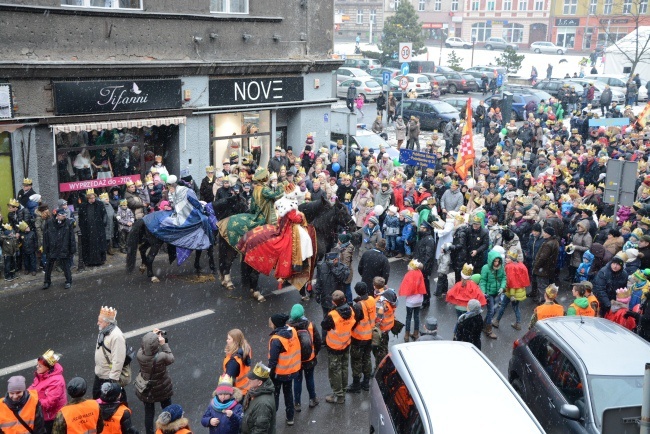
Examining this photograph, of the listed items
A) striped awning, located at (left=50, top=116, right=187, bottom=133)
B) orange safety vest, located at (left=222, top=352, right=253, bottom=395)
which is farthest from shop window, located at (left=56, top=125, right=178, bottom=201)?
orange safety vest, located at (left=222, top=352, right=253, bottom=395)

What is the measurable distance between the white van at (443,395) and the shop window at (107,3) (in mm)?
12406

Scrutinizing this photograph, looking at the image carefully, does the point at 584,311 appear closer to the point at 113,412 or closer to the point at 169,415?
the point at 169,415

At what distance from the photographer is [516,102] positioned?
113 ft

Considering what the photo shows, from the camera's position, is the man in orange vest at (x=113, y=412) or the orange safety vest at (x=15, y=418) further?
the man in orange vest at (x=113, y=412)

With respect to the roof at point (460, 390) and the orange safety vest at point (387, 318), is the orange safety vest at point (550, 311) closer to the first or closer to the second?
the orange safety vest at point (387, 318)

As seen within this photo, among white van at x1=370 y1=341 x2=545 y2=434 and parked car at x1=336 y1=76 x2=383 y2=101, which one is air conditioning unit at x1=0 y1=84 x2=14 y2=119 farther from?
parked car at x1=336 y1=76 x2=383 y2=101

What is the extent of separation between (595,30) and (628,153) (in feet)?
197

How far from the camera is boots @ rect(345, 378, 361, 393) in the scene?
9.91m

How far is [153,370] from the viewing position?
8.19 meters

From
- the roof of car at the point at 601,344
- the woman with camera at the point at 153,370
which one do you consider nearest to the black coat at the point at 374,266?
the roof of car at the point at 601,344

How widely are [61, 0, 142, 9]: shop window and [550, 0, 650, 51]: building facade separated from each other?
201ft

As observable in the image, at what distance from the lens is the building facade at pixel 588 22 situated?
70812 millimetres

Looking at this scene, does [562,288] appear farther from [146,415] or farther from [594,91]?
[594,91]

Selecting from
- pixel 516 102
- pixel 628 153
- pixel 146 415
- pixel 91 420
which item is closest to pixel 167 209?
pixel 146 415
